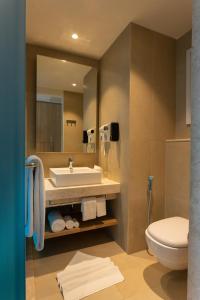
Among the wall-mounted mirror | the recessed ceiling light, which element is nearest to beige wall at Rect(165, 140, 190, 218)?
the wall-mounted mirror

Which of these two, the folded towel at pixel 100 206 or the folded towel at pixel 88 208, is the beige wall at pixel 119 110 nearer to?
the folded towel at pixel 100 206

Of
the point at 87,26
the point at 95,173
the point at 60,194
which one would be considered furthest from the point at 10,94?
the point at 87,26

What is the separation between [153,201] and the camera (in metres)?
2.08

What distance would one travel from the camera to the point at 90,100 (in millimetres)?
2529

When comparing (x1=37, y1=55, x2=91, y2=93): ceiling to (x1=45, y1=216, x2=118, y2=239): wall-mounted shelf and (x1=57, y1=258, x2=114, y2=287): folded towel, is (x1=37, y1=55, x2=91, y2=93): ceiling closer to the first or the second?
(x1=45, y1=216, x2=118, y2=239): wall-mounted shelf

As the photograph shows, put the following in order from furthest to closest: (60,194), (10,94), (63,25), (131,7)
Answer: (63,25) < (60,194) < (131,7) < (10,94)

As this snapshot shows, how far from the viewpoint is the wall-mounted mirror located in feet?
7.41

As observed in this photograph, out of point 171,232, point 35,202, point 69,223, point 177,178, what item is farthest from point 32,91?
point 171,232

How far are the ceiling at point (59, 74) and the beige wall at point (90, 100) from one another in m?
0.07

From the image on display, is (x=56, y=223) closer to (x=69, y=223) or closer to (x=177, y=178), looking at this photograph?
(x=69, y=223)

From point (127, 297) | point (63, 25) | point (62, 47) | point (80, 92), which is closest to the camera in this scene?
point (127, 297)

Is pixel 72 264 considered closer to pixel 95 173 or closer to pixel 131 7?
pixel 95 173

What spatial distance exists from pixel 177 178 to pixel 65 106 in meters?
1.64

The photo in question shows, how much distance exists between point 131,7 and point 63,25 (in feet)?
2.36
